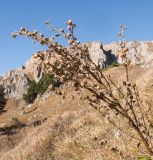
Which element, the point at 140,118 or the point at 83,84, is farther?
the point at 140,118

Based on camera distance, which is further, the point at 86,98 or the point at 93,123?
the point at 93,123

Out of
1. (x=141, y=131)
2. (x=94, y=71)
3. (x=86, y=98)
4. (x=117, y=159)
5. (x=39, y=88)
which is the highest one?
(x=39, y=88)

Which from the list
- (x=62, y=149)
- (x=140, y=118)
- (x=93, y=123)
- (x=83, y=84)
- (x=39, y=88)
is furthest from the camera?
(x=39, y=88)

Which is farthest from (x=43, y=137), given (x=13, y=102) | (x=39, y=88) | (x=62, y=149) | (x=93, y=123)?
(x=13, y=102)

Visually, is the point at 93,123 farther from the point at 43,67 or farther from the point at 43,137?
the point at 43,67

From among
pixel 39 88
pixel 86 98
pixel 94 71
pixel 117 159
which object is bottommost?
pixel 117 159

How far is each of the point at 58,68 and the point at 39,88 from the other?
367 feet

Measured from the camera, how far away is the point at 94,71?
376 centimetres

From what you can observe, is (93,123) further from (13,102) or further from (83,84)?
(13,102)

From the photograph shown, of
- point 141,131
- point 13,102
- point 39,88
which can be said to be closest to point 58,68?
point 141,131

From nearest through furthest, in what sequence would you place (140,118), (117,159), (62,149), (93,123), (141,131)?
1. (141,131)
2. (140,118)
3. (117,159)
4. (62,149)
5. (93,123)

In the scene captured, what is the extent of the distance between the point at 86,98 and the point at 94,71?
1.07 feet

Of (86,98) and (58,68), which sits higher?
(58,68)

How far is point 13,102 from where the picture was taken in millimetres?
178375
